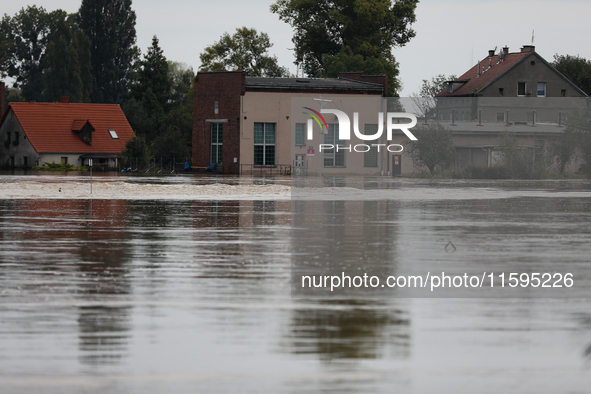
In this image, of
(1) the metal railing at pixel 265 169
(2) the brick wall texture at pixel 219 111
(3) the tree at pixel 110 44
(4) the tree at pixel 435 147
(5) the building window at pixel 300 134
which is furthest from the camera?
(3) the tree at pixel 110 44

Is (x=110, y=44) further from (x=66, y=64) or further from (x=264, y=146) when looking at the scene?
(x=264, y=146)

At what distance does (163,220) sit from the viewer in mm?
20781

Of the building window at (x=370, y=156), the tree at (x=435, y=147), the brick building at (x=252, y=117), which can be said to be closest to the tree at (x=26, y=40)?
the brick building at (x=252, y=117)

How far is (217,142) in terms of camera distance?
74.4m

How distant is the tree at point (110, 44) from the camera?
112 meters

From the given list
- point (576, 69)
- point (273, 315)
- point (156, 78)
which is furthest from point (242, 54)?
point (273, 315)

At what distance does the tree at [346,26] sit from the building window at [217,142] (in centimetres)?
1753

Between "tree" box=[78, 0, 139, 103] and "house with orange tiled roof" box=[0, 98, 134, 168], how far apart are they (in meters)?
21.7

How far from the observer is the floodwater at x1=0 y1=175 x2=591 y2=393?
6.52m

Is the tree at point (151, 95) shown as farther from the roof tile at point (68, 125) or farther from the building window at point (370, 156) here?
the building window at point (370, 156)

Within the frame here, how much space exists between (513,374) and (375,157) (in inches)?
2496

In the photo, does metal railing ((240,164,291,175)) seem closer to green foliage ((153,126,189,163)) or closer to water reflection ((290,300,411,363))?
green foliage ((153,126,189,163))

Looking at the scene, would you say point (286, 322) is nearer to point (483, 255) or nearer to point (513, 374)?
point (513, 374)

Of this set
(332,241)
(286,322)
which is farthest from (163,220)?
(286,322)
